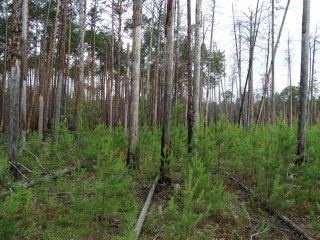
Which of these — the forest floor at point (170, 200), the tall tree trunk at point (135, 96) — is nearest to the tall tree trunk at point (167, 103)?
the forest floor at point (170, 200)

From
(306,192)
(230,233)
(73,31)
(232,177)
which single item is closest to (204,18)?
(73,31)

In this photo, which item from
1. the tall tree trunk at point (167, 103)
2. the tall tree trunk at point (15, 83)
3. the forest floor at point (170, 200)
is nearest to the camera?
the forest floor at point (170, 200)

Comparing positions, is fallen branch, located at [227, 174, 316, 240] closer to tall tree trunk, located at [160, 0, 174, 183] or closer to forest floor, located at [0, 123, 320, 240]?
forest floor, located at [0, 123, 320, 240]

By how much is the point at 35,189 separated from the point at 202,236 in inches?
127

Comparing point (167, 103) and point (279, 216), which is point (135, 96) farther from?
point (279, 216)

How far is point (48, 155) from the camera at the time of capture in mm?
9086

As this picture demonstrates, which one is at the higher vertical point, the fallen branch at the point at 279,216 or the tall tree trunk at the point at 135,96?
the tall tree trunk at the point at 135,96

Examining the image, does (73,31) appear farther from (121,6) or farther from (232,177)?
(232,177)

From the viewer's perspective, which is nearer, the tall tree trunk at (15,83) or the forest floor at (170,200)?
the forest floor at (170,200)

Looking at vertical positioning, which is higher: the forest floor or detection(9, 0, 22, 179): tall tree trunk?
detection(9, 0, 22, 179): tall tree trunk

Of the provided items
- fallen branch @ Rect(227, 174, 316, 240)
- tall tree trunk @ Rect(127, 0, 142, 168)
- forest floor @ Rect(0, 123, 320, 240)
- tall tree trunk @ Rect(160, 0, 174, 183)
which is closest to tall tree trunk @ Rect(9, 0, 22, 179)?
forest floor @ Rect(0, 123, 320, 240)

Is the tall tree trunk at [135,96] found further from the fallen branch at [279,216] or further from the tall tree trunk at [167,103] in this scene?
the fallen branch at [279,216]

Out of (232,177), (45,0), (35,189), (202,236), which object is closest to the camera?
(202,236)

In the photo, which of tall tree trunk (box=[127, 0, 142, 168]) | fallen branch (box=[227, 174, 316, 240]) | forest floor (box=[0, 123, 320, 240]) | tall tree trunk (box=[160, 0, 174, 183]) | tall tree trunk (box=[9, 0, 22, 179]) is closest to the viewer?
forest floor (box=[0, 123, 320, 240])
